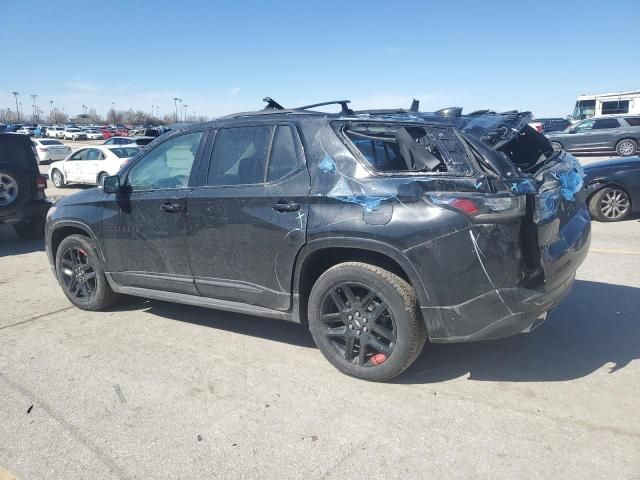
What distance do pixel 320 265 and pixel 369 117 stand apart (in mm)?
1121

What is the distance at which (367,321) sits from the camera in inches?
138

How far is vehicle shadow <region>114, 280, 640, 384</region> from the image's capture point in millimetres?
3631

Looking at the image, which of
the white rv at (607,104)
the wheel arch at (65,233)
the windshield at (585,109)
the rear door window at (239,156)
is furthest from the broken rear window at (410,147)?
the windshield at (585,109)

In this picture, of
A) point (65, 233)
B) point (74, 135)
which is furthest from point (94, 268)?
point (74, 135)

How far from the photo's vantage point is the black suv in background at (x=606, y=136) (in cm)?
2142

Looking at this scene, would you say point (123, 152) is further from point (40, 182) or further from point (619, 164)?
point (619, 164)

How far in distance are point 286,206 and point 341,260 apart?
536mm

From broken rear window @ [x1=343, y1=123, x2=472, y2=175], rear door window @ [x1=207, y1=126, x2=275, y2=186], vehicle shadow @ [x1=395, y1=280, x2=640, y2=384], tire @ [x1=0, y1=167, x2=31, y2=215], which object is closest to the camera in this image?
broken rear window @ [x1=343, y1=123, x2=472, y2=175]

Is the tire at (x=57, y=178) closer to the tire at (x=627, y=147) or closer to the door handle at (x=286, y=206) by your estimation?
the door handle at (x=286, y=206)

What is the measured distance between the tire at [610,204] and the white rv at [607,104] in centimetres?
2414

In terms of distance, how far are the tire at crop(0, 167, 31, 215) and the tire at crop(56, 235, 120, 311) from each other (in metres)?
3.67

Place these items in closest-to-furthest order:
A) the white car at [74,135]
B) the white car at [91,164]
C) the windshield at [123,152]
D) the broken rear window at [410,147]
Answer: the broken rear window at [410,147]
the white car at [91,164]
the windshield at [123,152]
the white car at [74,135]

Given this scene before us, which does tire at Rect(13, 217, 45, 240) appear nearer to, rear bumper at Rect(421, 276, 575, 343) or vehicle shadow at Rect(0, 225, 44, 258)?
vehicle shadow at Rect(0, 225, 44, 258)

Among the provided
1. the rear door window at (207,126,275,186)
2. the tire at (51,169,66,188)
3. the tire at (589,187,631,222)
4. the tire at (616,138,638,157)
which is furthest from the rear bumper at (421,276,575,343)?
the tire at (616,138,638,157)
